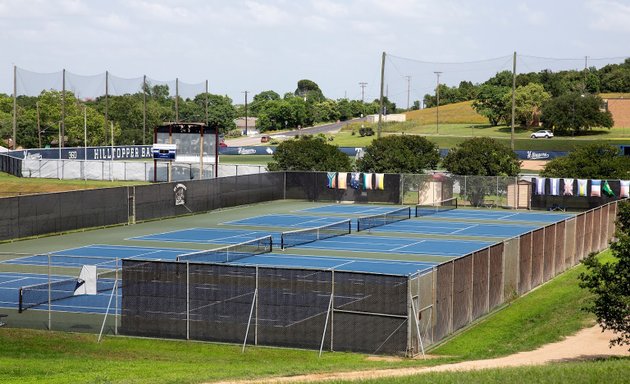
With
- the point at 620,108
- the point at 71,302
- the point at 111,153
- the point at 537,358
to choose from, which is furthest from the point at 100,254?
the point at 620,108

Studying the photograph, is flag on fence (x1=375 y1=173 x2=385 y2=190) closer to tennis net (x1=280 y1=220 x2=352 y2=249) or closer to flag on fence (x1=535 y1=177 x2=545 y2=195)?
flag on fence (x1=535 y1=177 x2=545 y2=195)

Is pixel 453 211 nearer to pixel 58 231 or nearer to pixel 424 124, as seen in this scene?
pixel 58 231

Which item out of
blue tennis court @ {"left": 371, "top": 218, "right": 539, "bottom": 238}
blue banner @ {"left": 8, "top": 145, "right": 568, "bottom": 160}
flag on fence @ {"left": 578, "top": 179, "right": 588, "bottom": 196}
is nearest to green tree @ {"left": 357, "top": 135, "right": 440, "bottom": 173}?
flag on fence @ {"left": 578, "top": 179, "right": 588, "bottom": 196}

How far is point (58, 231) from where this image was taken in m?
55.2

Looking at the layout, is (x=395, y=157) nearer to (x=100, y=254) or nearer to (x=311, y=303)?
(x=100, y=254)

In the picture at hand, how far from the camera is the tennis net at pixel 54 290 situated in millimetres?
33594

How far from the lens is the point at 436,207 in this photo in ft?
246

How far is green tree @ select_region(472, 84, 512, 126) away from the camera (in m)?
168

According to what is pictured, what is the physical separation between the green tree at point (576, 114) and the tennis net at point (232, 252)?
107 meters

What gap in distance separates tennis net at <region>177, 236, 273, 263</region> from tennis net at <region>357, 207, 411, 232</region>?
11534 mm

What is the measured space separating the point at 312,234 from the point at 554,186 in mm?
24437

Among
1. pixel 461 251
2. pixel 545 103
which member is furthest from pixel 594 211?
pixel 545 103

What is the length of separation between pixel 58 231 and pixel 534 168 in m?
68.6

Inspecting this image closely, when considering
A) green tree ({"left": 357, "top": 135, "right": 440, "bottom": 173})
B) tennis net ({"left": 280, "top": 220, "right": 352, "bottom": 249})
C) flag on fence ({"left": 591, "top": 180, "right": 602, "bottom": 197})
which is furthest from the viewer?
green tree ({"left": 357, "top": 135, "right": 440, "bottom": 173})
